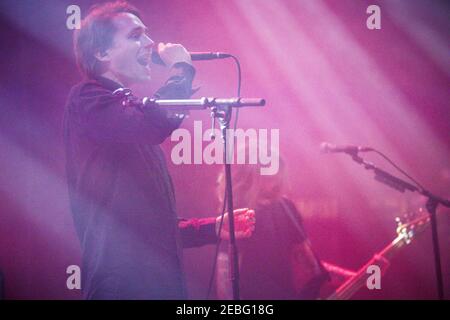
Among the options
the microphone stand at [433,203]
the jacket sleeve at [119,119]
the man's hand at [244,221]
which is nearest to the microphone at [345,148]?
the microphone stand at [433,203]

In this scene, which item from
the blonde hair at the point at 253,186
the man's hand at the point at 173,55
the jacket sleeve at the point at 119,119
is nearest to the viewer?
the jacket sleeve at the point at 119,119

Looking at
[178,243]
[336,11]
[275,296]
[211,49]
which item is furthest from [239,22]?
[178,243]

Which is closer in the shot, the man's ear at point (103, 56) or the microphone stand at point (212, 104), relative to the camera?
the microphone stand at point (212, 104)

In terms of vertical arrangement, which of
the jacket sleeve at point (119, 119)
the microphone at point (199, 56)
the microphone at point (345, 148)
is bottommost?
the jacket sleeve at point (119, 119)

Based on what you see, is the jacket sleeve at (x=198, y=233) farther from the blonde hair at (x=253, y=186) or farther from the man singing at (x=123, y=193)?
the blonde hair at (x=253, y=186)

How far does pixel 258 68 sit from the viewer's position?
273 cm

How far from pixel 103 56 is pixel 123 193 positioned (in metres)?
0.49

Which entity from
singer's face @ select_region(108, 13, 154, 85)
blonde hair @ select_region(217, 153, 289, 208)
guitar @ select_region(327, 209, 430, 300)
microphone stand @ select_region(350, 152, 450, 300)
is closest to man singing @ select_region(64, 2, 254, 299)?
singer's face @ select_region(108, 13, 154, 85)

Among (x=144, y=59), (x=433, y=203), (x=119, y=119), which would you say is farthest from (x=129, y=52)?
(x=433, y=203)

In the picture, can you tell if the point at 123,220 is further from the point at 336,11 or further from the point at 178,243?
the point at 336,11

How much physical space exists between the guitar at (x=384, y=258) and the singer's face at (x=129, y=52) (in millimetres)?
1587

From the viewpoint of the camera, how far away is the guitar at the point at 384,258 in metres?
2.52

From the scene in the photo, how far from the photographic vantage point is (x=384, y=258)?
256 centimetres
